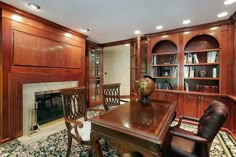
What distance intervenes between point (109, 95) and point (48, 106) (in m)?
1.78

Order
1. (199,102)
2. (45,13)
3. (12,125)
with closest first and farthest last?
(12,125), (45,13), (199,102)

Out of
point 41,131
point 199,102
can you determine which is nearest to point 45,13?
point 41,131

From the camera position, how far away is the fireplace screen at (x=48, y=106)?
316 centimetres

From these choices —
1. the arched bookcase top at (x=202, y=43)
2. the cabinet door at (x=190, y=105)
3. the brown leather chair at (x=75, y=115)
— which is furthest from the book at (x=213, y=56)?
the brown leather chair at (x=75, y=115)

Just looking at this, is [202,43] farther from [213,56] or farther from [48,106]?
[48,106]

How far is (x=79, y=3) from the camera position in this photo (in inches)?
91.0

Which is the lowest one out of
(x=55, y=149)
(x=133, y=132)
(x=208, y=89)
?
(x=55, y=149)

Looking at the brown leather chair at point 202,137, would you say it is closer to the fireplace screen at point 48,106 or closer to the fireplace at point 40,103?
the fireplace at point 40,103

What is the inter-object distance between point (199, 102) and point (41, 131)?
3.75 meters

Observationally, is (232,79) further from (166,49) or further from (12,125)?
(12,125)


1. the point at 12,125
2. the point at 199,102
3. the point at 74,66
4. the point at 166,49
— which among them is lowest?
the point at 12,125

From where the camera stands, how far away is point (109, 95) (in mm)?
2754

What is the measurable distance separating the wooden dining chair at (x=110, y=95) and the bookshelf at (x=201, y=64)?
2.06 m

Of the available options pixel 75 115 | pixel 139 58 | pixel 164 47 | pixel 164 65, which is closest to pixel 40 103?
pixel 75 115
